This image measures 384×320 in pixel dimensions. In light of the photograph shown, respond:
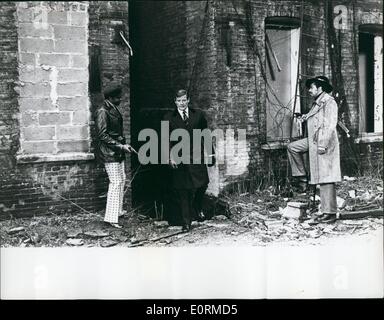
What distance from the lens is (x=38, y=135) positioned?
7.55 m

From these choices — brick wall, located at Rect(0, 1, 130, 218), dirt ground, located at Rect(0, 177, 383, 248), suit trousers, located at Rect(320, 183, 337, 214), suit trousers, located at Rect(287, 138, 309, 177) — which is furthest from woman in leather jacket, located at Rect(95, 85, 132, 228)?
suit trousers, located at Rect(320, 183, 337, 214)

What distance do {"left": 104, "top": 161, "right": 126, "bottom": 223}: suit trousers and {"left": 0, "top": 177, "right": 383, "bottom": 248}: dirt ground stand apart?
0.73ft

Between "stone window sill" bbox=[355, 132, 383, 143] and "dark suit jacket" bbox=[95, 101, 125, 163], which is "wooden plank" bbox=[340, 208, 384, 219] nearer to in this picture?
"stone window sill" bbox=[355, 132, 383, 143]

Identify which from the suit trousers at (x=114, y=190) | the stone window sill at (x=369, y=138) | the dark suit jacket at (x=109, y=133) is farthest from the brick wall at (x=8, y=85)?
the stone window sill at (x=369, y=138)

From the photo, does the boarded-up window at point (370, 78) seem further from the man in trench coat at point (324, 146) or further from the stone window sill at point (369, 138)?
the man in trench coat at point (324, 146)

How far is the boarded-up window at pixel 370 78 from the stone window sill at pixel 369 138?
2.9 inches

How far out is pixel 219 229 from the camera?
307 inches

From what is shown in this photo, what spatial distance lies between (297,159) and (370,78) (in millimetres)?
2755

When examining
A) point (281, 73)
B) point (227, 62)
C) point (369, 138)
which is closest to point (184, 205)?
point (227, 62)

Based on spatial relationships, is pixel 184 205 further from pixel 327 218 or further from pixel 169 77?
pixel 169 77

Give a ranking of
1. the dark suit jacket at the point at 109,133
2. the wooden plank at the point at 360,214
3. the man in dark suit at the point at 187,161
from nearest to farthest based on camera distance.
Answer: the dark suit jacket at the point at 109,133, the man in dark suit at the point at 187,161, the wooden plank at the point at 360,214

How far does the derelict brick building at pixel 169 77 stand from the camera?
294 inches

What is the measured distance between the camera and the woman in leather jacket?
7.23 metres
